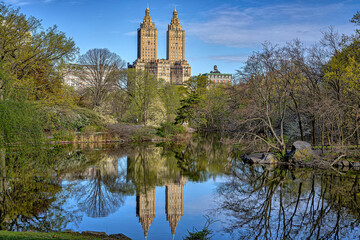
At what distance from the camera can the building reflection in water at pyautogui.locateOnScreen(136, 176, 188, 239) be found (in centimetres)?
1124

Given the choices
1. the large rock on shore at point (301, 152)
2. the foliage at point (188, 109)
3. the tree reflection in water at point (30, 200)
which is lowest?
the tree reflection in water at point (30, 200)

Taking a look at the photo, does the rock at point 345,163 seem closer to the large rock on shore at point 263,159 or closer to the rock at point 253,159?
the large rock on shore at point 263,159

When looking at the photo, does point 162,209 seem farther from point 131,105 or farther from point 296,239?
point 131,105

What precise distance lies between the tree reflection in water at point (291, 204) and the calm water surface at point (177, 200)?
0.03 m

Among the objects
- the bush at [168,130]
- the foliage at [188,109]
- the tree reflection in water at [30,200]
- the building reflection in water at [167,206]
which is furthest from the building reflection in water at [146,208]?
the foliage at [188,109]

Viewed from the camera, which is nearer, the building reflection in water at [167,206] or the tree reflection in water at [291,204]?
the tree reflection in water at [291,204]

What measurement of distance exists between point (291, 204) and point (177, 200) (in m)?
4.70

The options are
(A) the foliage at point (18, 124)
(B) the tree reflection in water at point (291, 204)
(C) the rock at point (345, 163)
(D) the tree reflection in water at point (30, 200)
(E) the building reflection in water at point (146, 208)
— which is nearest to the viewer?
(B) the tree reflection in water at point (291, 204)

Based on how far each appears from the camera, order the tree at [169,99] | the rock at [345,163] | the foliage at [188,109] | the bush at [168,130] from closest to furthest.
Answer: the rock at [345,163] < the bush at [168,130] < the foliage at [188,109] < the tree at [169,99]

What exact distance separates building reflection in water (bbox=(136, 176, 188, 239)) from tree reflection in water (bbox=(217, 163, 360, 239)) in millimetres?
1755

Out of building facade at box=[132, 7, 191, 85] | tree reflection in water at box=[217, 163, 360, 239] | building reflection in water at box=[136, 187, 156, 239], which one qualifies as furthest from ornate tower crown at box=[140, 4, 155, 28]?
building reflection in water at box=[136, 187, 156, 239]

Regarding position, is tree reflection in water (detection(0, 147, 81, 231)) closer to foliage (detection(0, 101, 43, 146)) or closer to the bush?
foliage (detection(0, 101, 43, 146))

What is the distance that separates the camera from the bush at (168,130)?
1515 inches

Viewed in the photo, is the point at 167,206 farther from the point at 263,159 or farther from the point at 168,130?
the point at 168,130
